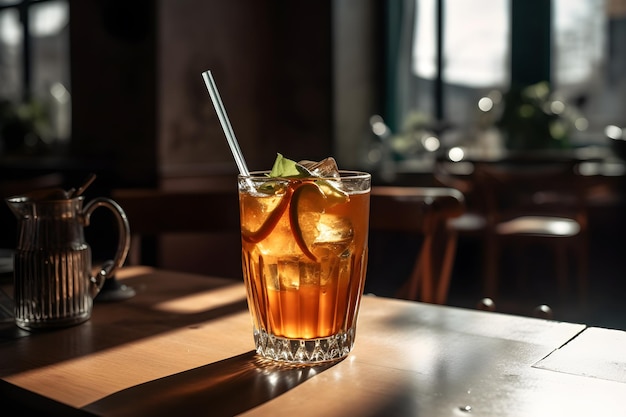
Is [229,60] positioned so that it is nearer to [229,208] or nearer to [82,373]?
[229,208]

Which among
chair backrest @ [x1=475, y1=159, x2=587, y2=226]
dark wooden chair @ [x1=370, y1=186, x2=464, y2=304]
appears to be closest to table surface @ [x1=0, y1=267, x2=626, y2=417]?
dark wooden chair @ [x1=370, y1=186, x2=464, y2=304]

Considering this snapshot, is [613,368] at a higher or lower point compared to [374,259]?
higher

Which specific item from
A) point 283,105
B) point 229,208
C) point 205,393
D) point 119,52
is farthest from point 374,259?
point 205,393

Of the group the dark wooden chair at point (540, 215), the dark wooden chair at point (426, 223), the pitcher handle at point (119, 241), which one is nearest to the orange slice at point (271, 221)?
the pitcher handle at point (119, 241)

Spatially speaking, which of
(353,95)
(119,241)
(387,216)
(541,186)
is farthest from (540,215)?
(119,241)

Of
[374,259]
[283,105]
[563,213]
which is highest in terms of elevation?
[283,105]

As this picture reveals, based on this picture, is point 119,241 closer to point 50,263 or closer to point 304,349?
point 50,263
